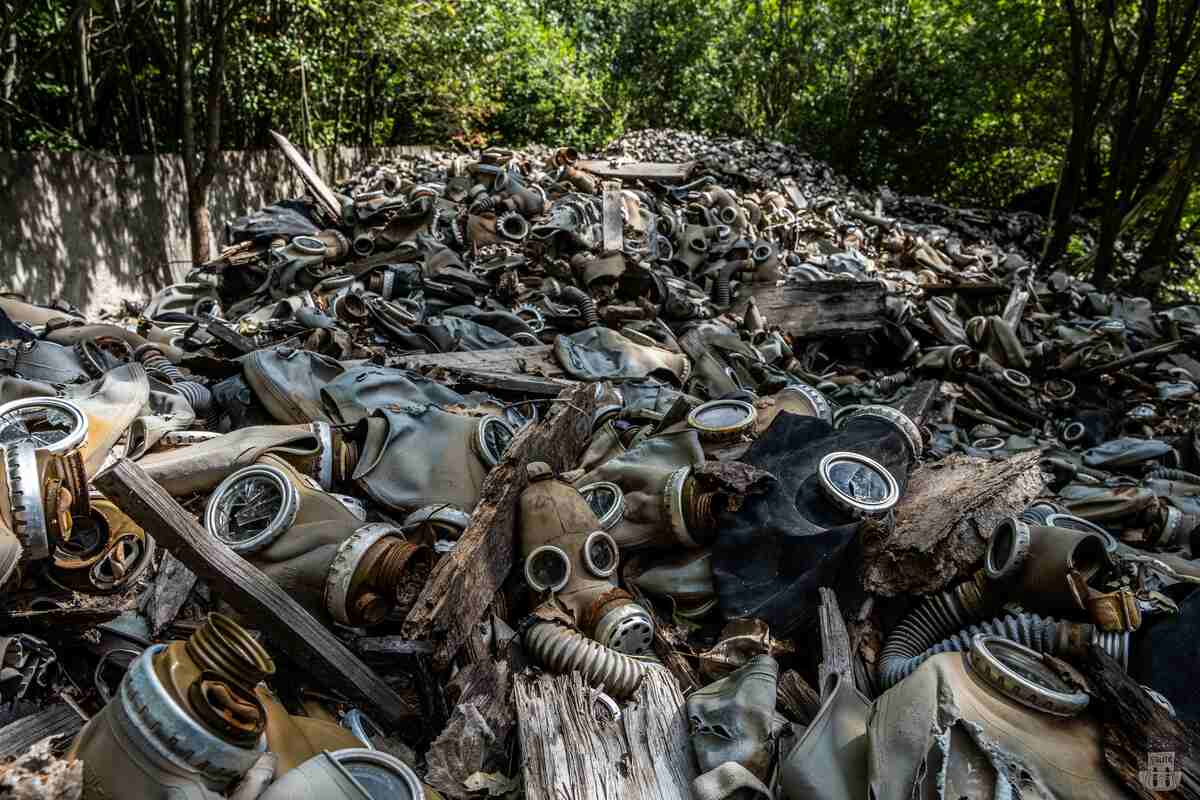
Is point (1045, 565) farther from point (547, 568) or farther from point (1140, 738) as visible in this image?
point (547, 568)

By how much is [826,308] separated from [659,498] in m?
3.70

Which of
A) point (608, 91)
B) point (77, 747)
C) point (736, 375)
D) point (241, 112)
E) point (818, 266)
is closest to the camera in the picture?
point (77, 747)

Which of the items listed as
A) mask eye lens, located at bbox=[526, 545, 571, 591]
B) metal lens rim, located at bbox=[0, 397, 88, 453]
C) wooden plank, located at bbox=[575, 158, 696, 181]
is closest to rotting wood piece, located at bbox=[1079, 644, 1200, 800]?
mask eye lens, located at bbox=[526, 545, 571, 591]

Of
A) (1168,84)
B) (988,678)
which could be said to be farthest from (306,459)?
(1168,84)

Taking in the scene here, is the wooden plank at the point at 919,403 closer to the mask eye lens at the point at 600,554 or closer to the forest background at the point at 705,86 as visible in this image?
the mask eye lens at the point at 600,554

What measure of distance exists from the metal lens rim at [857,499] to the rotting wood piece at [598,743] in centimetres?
81

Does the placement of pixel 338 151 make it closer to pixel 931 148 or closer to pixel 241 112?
pixel 241 112

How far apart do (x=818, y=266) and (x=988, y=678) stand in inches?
226

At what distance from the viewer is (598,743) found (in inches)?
67.5

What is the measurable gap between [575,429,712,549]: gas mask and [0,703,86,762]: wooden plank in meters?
1.49

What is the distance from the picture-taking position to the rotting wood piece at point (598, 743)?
1.61 meters

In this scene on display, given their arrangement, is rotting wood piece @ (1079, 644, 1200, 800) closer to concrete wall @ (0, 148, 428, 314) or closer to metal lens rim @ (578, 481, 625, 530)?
metal lens rim @ (578, 481, 625, 530)

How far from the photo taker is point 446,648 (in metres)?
1.83

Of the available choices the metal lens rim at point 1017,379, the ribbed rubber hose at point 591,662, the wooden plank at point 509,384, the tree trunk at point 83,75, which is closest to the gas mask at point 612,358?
the wooden plank at point 509,384
